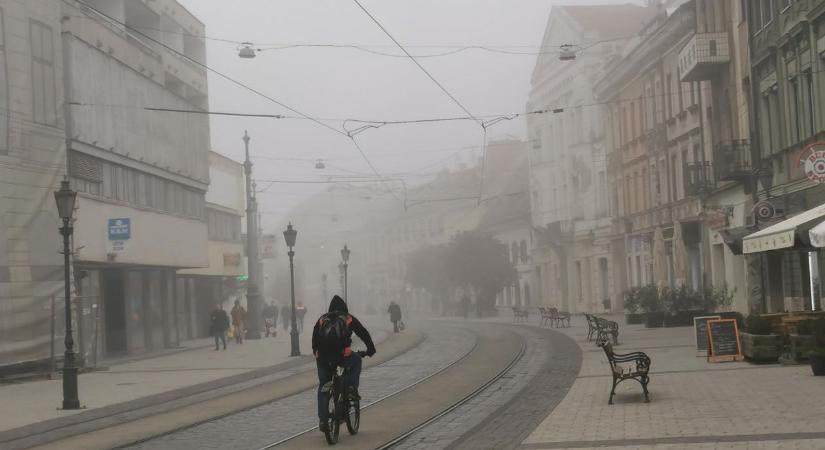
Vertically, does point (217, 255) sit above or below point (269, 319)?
above

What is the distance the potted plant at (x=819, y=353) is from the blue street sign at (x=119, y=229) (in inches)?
909

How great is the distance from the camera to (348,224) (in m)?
186

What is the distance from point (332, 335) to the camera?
13570mm

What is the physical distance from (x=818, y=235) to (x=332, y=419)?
865cm

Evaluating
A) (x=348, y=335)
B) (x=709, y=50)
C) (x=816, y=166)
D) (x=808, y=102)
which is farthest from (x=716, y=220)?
(x=348, y=335)

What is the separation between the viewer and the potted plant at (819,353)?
703 inches

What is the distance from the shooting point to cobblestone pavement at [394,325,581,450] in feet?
44.4

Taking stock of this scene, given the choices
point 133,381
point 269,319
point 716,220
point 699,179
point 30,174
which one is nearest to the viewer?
point 133,381

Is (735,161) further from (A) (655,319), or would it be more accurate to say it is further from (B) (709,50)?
(A) (655,319)

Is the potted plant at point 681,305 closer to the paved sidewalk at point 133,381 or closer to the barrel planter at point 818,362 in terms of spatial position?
the paved sidewalk at point 133,381

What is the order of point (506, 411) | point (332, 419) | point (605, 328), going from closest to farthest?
point (332, 419), point (506, 411), point (605, 328)

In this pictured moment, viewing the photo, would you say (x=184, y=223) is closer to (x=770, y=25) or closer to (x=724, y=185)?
(x=724, y=185)

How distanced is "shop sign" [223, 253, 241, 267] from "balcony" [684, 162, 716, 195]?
28.4 metres

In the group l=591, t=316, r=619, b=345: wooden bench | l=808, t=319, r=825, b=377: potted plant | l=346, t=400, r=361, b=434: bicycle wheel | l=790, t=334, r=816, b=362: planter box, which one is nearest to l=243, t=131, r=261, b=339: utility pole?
l=591, t=316, r=619, b=345: wooden bench
